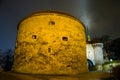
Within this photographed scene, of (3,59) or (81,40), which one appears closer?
(81,40)

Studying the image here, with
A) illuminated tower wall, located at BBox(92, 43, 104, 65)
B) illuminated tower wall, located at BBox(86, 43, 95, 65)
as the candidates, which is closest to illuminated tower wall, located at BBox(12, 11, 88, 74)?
illuminated tower wall, located at BBox(86, 43, 95, 65)

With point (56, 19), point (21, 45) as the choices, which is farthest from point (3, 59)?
point (56, 19)

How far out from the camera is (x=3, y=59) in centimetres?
3691

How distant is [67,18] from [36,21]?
340 cm

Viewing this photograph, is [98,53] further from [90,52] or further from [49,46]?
[49,46]

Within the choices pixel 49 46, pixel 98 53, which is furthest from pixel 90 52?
pixel 49 46

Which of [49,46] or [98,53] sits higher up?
[49,46]

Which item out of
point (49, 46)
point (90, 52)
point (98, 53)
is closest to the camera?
point (49, 46)

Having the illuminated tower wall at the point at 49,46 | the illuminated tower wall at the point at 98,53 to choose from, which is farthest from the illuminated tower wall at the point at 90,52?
the illuminated tower wall at the point at 49,46

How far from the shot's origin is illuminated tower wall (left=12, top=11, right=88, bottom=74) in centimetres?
1707

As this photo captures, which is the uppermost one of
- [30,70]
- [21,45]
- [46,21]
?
[46,21]

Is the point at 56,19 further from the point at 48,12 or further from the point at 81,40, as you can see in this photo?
the point at 81,40

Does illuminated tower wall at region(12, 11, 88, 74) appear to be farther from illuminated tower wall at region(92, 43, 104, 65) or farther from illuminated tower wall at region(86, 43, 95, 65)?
illuminated tower wall at region(92, 43, 104, 65)

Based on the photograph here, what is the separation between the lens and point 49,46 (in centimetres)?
1761
